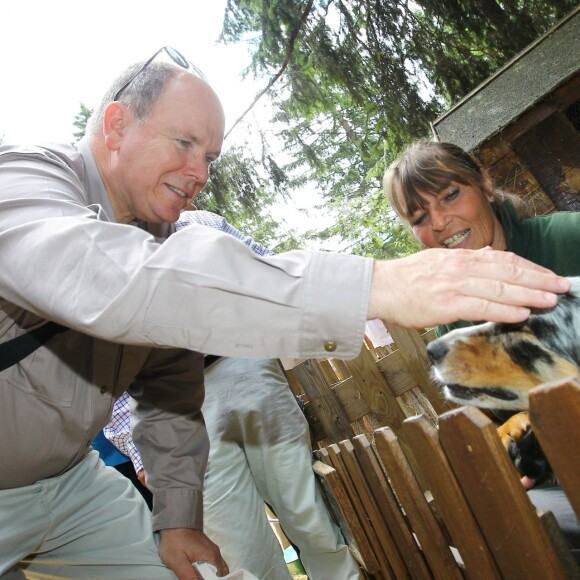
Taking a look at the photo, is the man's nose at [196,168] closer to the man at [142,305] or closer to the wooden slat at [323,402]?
the man at [142,305]

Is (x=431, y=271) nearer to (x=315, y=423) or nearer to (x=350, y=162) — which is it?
(x=315, y=423)

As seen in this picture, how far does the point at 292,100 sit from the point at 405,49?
72.9 inches

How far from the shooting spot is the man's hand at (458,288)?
1.09 metres

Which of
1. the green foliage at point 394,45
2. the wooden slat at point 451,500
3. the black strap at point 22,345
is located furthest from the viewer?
the green foliage at point 394,45

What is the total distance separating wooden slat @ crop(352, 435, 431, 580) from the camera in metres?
2.52

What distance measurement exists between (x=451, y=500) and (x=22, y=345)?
1598 mm

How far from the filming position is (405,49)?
591 centimetres

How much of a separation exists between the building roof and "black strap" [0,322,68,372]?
3640 mm

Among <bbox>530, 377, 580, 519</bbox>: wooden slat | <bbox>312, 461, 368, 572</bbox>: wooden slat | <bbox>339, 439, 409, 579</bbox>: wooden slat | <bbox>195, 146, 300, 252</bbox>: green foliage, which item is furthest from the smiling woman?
<bbox>195, 146, 300, 252</bbox>: green foliage

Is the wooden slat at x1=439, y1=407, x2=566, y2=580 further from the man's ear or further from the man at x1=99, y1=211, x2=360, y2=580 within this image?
the man at x1=99, y1=211, x2=360, y2=580

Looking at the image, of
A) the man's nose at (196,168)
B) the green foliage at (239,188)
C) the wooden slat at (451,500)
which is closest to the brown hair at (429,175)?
the man's nose at (196,168)

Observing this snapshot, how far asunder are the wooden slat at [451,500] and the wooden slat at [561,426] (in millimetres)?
397

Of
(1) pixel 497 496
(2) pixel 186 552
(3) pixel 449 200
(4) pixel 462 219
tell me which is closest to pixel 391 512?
(2) pixel 186 552

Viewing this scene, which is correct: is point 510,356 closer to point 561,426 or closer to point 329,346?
point 561,426
